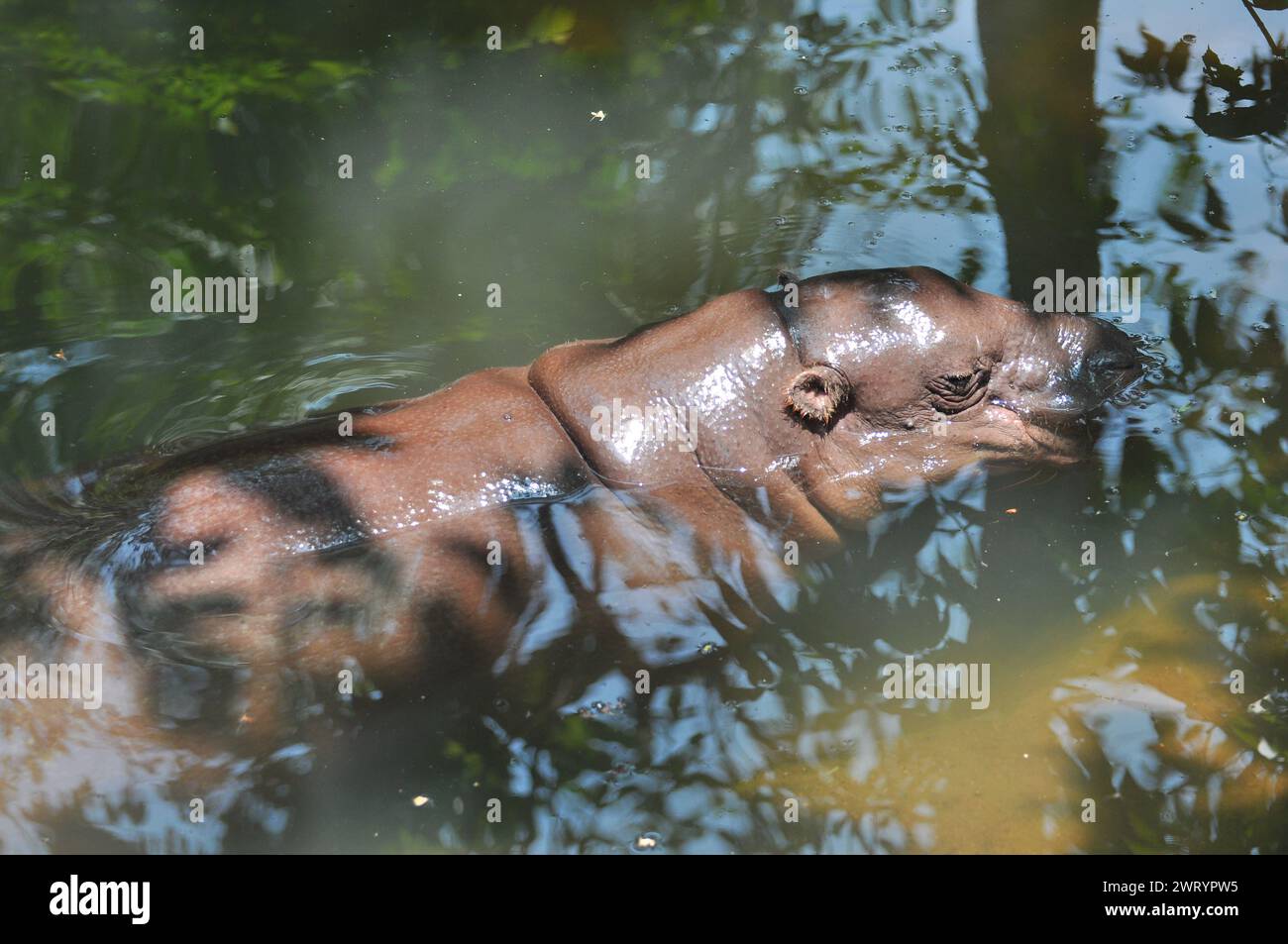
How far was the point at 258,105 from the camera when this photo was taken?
10.8 meters

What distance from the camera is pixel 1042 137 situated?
10.4 metres

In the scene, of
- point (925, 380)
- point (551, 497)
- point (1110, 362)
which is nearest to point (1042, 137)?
point (1110, 362)

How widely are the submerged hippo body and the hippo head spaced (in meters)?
0.01

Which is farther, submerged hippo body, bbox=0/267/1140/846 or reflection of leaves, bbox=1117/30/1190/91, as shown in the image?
reflection of leaves, bbox=1117/30/1190/91

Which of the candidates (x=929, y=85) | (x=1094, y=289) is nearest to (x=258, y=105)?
(x=929, y=85)

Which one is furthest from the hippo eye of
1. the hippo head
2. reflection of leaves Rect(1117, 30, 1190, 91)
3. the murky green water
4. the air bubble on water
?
reflection of leaves Rect(1117, 30, 1190, 91)

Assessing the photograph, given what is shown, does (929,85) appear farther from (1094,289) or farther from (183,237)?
(183,237)

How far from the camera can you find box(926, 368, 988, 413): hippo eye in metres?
7.34

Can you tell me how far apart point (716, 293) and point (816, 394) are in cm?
227

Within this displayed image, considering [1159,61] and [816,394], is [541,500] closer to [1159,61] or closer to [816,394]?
[816,394]

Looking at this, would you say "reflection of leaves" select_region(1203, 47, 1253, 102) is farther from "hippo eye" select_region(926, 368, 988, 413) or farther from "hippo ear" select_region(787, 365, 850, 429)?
"hippo ear" select_region(787, 365, 850, 429)

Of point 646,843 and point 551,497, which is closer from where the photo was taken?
point 646,843
